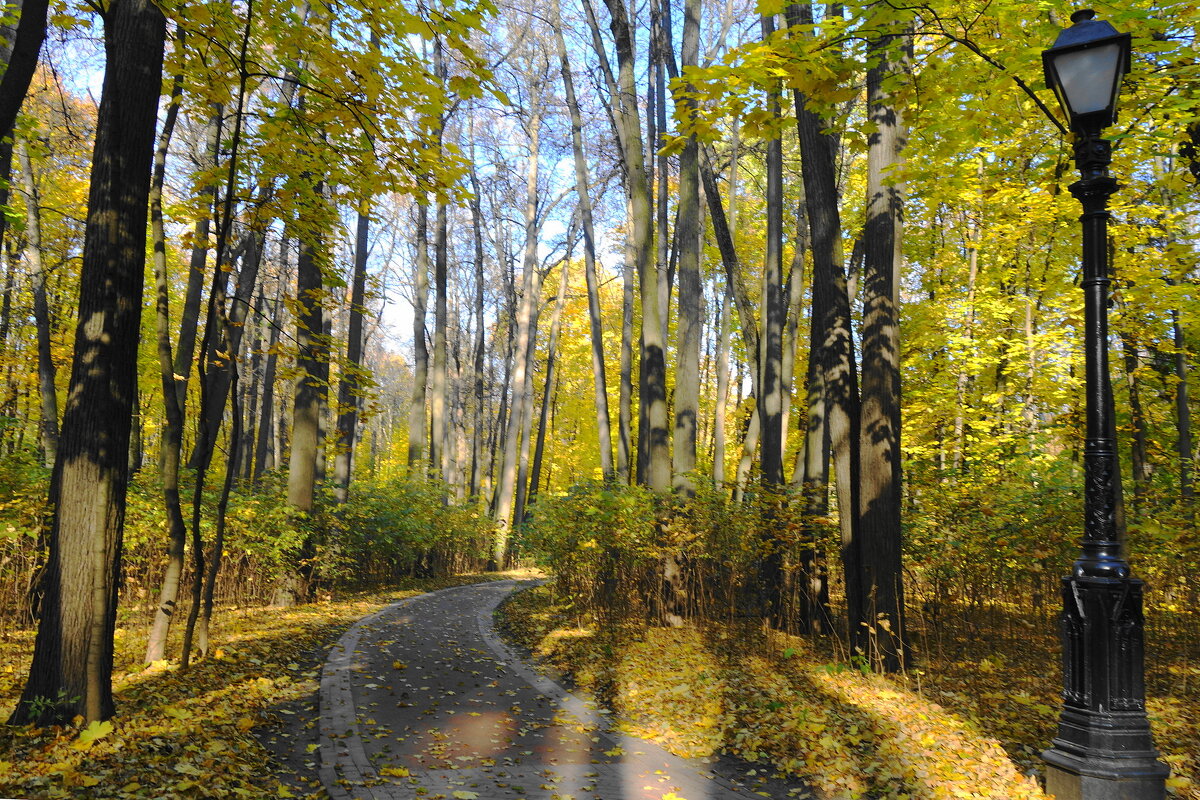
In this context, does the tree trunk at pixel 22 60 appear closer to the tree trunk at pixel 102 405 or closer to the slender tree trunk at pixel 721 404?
the tree trunk at pixel 102 405

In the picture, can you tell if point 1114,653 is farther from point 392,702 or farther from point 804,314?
point 804,314

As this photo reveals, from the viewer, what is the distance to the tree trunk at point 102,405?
5258 millimetres

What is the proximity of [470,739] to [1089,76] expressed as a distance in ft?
20.7

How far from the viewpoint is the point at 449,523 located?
21.7 m

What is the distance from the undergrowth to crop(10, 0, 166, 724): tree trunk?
37 centimetres

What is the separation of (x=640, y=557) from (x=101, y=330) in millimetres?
7362

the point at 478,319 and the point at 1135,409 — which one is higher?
the point at 478,319

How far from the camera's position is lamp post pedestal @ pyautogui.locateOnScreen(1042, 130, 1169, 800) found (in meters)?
4.33

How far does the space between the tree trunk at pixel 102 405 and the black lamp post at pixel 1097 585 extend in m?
6.19

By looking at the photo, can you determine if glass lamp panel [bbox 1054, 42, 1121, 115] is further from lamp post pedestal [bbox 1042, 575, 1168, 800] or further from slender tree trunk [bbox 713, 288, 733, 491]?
slender tree trunk [bbox 713, 288, 733, 491]

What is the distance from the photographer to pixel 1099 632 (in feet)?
14.7

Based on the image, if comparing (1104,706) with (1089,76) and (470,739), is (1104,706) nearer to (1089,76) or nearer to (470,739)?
(1089,76)

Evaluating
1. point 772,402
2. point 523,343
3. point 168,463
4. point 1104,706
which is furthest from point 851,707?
point 523,343

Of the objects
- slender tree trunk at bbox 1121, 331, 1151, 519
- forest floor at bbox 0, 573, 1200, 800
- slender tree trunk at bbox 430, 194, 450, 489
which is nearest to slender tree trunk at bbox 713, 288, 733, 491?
slender tree trunk at bbox 430, 194, 450, 489
